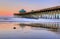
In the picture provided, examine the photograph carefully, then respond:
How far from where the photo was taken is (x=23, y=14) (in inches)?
1457

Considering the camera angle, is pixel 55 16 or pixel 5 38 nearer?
pixel 5 38

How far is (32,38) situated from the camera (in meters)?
6.86

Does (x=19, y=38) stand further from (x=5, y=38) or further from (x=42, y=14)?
(x=42, y=14)

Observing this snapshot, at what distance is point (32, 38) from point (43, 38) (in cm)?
45

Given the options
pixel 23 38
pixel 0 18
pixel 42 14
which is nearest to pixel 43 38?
pixel 23 38

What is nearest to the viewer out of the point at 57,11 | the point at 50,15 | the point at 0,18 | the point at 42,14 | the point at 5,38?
the point at 5,38

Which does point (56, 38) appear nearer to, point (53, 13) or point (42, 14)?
point (53, 13)

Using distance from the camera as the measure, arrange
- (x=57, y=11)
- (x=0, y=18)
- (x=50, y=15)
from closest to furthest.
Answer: (x=0, y=18) < (x=57, y=11) < (x=50, y=15)

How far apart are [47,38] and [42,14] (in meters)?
28.3

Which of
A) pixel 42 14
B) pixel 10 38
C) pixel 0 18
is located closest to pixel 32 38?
pixel 10 38

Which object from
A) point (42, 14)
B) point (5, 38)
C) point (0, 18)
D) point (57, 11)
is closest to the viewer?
point (5, 38)

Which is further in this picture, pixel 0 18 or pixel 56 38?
pixel 0 18

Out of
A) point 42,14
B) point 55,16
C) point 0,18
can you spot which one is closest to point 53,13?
point 55,16

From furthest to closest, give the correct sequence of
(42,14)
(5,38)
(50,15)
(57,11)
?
1. (42,14)
2. (50,15)
3. (57,11)
4. (5,38)
